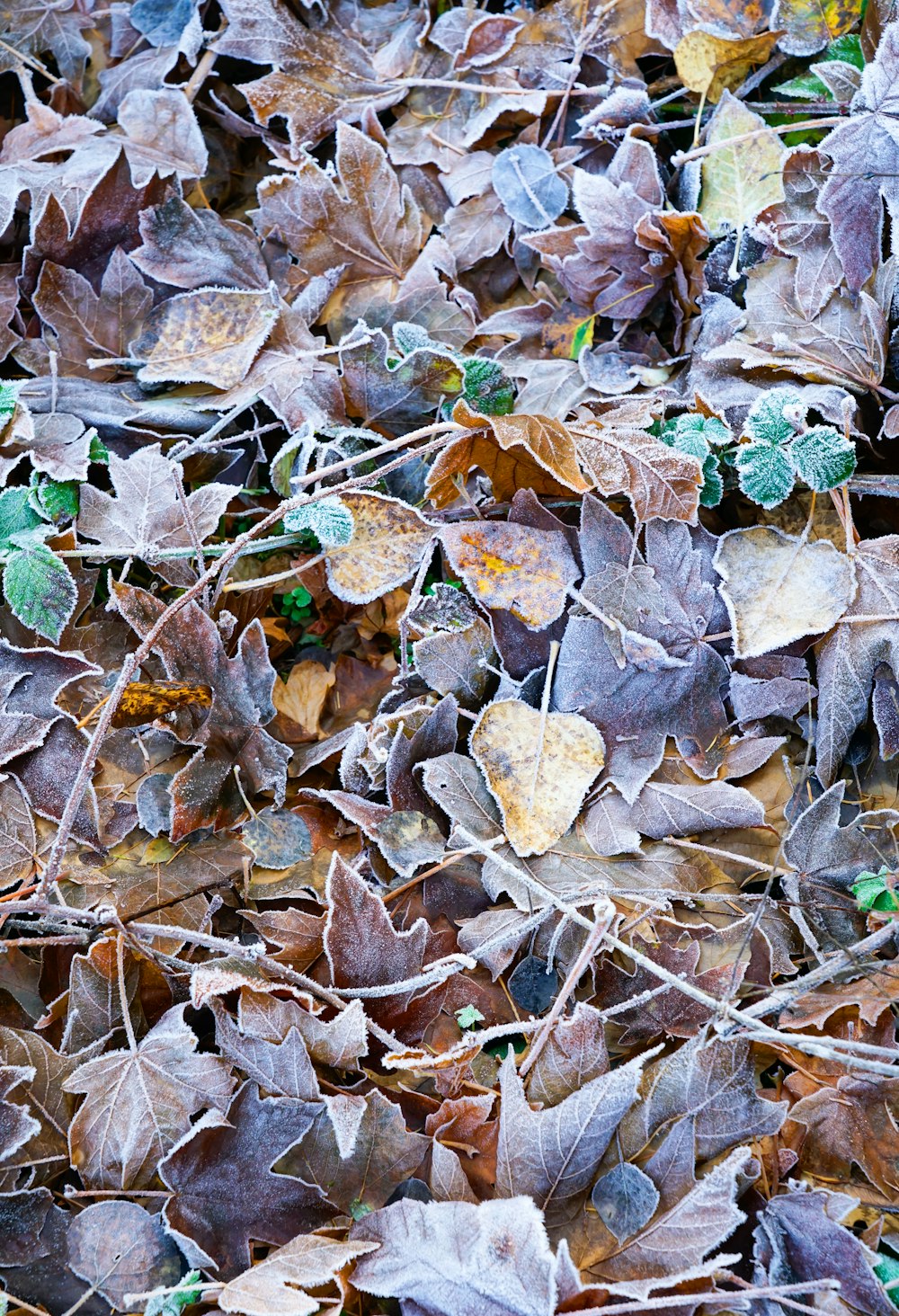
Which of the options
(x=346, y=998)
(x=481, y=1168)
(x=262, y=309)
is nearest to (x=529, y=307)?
(x=262, y=309)

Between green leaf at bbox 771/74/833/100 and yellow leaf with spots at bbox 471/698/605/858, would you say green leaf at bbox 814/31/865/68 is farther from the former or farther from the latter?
yellow leaf with spots at bbox 471/698/605/858

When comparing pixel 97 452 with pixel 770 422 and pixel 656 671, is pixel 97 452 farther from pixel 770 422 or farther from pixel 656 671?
pixel 770 422

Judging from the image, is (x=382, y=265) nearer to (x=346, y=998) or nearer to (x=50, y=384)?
(x=50, y=384)

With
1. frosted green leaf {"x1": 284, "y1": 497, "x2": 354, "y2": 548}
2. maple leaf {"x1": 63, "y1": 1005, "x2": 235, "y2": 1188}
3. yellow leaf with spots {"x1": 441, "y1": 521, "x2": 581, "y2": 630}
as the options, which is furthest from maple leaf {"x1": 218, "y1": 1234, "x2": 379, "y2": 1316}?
frosted green leaf {"x1": 284, "y1": 497, "x2": 354, "y2": 548}

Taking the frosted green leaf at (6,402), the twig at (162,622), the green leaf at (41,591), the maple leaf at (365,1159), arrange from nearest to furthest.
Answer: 1. the maple leaf at (365,1159)
2. the twig at (162,622)
3. the green leaf at (41,591)
4. the frosted green leaf at (6,402)

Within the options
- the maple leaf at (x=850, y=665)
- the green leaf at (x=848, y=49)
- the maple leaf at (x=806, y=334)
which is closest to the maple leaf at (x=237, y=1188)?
the maple leaf at (x=850, y=665)

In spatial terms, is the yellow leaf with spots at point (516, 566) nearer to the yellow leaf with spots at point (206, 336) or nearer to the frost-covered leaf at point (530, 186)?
the yellow leaf with spots at point (206, 336)

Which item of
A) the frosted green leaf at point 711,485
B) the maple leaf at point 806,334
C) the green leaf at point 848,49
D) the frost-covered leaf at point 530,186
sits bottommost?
the frosted green leaf at point 711,485
